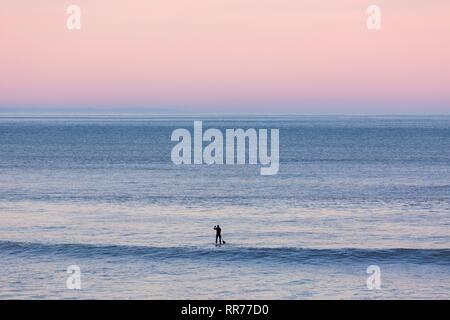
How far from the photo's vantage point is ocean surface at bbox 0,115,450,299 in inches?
1388

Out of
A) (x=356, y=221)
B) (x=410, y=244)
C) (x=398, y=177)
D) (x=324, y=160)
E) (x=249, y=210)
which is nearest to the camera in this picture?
(x=410, y=244)

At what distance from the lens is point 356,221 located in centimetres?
5322

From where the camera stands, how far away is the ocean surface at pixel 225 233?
35250 mm

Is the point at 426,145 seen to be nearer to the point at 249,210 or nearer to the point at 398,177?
the point at 398,177

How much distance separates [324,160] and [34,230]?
6592 centimetres

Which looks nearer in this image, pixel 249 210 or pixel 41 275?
pixel 41 275

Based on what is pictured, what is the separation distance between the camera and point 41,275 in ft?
121

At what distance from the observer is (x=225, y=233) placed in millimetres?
49125

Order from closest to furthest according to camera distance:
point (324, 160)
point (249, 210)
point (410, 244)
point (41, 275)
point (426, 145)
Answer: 1. point (41, 275)
2. point (410, 244)
3. point (249, 210)
4. point (324, 160)
5. point (426, 145)

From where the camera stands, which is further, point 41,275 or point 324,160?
point 324,160
